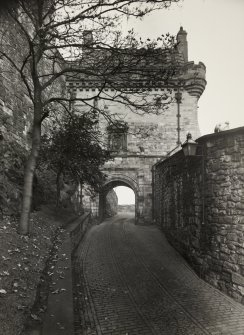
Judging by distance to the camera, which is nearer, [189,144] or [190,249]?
[189,144]

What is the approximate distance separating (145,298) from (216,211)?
2829mm

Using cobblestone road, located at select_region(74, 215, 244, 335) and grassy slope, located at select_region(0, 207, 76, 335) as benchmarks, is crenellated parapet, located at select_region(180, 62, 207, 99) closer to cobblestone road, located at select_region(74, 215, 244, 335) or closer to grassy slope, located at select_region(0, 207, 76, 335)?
cobblestone road, located at select_region(74, 215, 244, 335)

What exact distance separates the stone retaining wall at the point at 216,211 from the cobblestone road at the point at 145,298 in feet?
1.41

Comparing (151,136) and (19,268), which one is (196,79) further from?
(19,268)

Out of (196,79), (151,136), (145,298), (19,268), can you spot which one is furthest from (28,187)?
(196,79)

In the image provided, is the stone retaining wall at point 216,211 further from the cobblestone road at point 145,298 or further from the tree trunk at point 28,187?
the tree trunk at point 28,187

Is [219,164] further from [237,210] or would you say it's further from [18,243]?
[18,243]

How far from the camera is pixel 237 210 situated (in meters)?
7.00

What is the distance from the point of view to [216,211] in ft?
25.4

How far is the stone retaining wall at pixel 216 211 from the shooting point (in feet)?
22.9

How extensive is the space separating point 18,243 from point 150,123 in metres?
14.5

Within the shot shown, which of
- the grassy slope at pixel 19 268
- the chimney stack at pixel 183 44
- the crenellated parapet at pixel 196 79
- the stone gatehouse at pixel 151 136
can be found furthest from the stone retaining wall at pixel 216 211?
the chimney stack at pixel 183 44

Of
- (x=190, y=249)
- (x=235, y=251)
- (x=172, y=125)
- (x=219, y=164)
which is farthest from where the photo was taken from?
(x=172, y=125)

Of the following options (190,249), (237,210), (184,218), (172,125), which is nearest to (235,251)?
(237,210)
